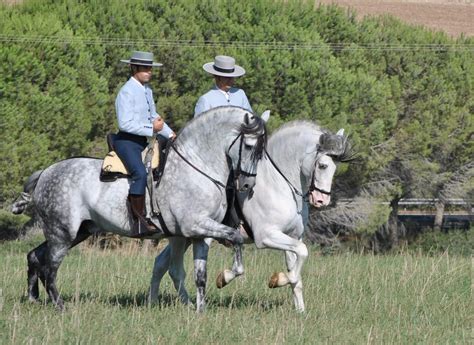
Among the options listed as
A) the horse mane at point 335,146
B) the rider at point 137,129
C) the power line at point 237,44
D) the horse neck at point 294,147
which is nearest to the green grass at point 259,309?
the rider at point 137,129

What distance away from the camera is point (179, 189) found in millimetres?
10242

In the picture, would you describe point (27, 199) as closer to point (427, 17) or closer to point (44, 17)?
point (44, 17)

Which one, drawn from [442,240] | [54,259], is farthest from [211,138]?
[442,240]

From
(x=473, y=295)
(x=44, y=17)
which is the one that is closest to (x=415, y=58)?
(x=44, y=17)

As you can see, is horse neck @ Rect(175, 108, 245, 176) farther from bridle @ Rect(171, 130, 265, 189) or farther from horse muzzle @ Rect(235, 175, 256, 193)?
horse muzzle @ Rect(235, 175, 256, 193)

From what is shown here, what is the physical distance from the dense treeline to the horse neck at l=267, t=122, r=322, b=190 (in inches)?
665

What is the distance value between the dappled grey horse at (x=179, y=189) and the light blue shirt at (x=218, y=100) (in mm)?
767

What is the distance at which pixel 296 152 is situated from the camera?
10727mm

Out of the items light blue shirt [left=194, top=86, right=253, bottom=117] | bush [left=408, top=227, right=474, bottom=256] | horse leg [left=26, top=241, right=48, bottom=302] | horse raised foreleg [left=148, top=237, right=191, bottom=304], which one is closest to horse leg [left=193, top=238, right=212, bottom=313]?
horse raised foreleg [left=148, top=237, right=191, bottom=304]

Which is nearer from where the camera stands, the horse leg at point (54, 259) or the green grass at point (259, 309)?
the green grass at point (259, 309)

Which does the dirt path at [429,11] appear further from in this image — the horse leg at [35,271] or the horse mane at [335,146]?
the horse leg at [35,271]

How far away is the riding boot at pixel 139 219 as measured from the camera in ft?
33.3

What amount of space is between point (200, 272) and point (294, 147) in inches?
58.5

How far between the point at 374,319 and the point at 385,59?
90.3 feet
